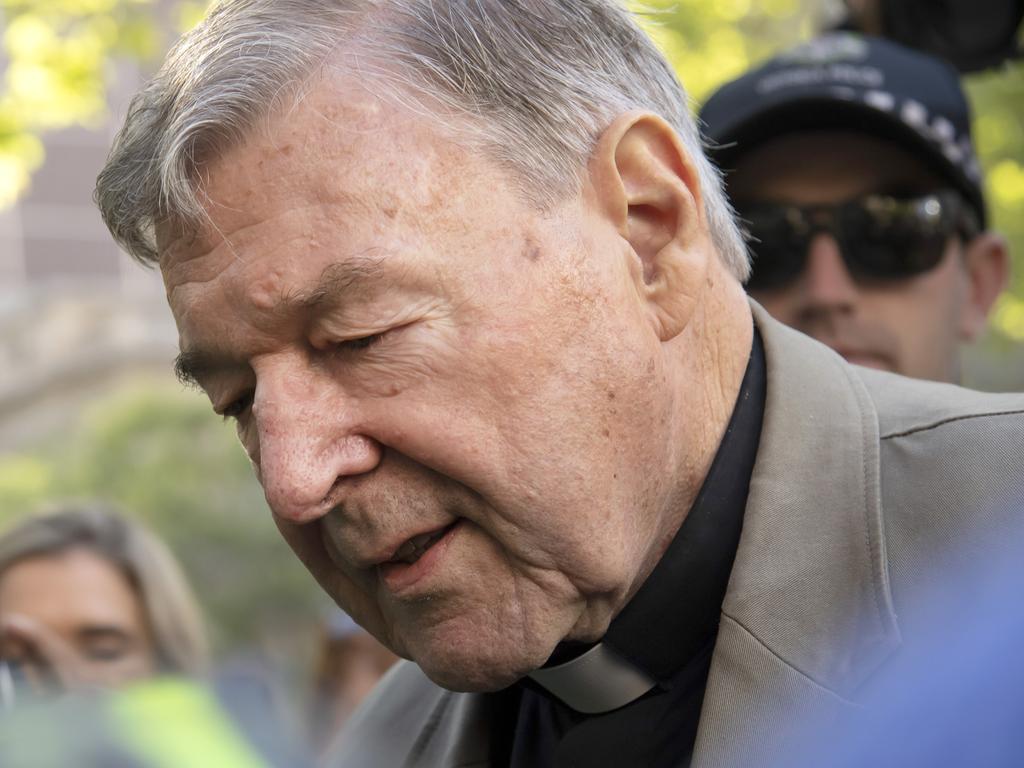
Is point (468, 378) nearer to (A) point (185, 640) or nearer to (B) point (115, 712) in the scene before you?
(B) point (115, 712)

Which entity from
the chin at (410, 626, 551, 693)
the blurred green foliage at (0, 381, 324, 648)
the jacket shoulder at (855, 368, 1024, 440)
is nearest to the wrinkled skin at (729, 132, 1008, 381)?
the jacket shoulder at (855, 368, 1024, 440)

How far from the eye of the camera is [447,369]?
2.01m

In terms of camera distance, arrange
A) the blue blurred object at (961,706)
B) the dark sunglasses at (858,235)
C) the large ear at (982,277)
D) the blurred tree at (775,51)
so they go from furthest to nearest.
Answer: the blurred tree at (775,51), the large ear at (982,277), the dark sunglasses at (858,235), the blue blurred object at (961,706)

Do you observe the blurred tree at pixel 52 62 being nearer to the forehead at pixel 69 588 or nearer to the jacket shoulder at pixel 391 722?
the forehead at pixel 69 588

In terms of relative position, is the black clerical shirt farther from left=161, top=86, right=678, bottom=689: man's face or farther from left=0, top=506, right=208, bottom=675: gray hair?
left=0, top=506, right=208, bottom=675: gray hair

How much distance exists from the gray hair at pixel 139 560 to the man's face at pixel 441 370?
9.40 feet

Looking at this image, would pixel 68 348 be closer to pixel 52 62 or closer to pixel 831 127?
pixel 52 62

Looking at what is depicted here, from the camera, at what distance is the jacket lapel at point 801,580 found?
1957 millimetres

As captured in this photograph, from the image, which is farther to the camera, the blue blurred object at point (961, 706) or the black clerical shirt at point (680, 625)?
the black clerical shirt at point (680, 625)

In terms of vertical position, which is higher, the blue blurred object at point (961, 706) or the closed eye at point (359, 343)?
the blue blurred object at point (961, 706)

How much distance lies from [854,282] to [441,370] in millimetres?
Answer: 1703

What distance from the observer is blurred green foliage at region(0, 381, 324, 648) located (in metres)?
13.2

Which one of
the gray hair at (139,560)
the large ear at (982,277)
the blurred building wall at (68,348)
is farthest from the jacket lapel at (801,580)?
the blurred building wall at (68,348)

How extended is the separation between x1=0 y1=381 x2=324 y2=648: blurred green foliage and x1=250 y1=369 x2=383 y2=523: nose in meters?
11.2
